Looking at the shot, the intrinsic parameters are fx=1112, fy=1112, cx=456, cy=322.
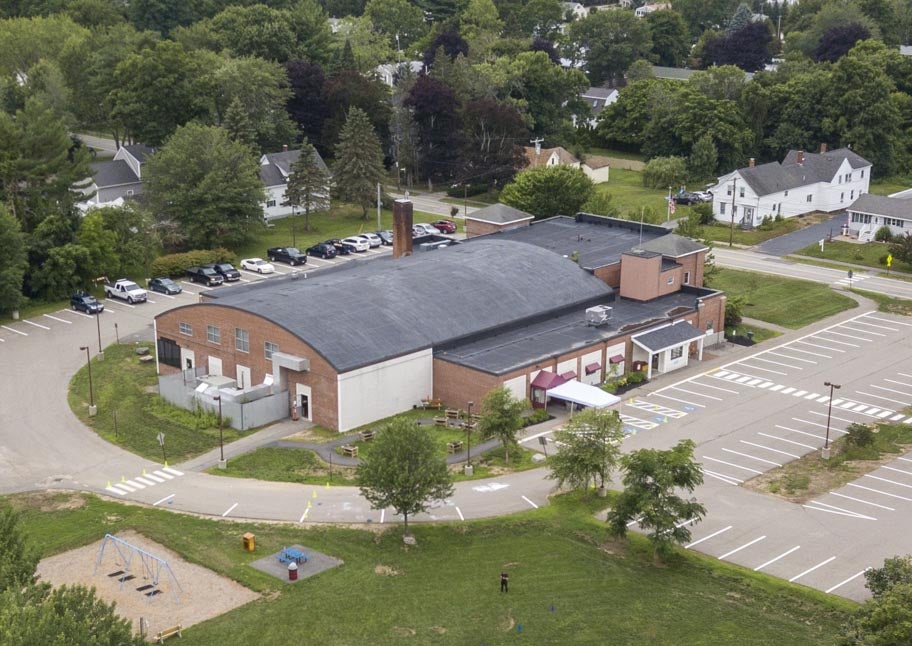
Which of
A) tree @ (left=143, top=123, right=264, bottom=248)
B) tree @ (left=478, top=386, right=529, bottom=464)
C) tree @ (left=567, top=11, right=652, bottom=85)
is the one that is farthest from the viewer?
tree @ (left=567, top=11, right=652, bottom=85)

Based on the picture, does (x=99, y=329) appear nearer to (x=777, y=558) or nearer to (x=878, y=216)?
(x=777, y=558)

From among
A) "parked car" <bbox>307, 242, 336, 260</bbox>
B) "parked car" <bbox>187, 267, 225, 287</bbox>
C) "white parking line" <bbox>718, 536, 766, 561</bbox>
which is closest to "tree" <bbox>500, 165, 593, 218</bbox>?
"parked car" <bbox>307, 242, 336, 260</bbox>

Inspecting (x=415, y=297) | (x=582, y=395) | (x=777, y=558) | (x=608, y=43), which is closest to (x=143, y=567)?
(x=777, y=558)

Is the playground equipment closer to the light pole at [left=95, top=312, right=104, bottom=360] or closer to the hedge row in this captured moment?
the light pole at [left=95, top=312, right=104, bottom=360]

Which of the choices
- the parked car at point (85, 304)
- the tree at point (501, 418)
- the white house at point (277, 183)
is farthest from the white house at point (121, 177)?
the tree at point (501, 418)

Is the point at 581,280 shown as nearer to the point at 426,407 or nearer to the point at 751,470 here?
the point at 426,407

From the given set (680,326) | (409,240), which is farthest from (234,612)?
(409,240)
